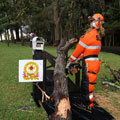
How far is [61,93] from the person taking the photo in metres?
2.68

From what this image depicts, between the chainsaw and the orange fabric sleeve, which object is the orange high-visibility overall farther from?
the chainsaw

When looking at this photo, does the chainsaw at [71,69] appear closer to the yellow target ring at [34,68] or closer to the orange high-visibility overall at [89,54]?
the orange high-visibility overall at [89,54]

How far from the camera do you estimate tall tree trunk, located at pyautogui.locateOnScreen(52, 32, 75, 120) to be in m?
2.43

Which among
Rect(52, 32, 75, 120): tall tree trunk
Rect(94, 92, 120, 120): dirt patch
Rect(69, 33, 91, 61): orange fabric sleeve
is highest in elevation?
Rect(69, 33, 91, 61): orange fabric sleeve

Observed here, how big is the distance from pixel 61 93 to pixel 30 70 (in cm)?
114

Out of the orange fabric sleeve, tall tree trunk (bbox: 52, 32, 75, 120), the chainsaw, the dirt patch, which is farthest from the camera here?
the dirt patch

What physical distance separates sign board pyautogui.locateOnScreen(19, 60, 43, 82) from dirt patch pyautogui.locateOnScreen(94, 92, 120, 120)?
68.8 inches

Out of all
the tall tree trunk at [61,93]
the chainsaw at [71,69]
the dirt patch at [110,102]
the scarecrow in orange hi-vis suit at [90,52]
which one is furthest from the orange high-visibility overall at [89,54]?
the dirt patch at [110,102]

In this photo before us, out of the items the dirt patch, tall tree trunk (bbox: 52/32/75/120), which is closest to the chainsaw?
tall tree trunk (bbox: 52/32/75/120)

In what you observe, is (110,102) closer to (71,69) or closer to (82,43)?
(71,69)

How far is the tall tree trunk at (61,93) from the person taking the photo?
2430mm

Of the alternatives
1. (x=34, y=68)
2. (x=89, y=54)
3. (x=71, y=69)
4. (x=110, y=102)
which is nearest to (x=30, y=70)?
(x=34, y=68)

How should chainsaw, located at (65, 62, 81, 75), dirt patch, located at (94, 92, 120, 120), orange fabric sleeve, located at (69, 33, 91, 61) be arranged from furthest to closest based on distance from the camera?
1. dirt patch, located at (94, 92, 120, 120)
2. chainsaw, located at (65, 62, 81, 75)
3. orange fabric sleeve, located at (69, 33, 91, 61)

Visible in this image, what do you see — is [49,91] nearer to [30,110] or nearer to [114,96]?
[30,110]
